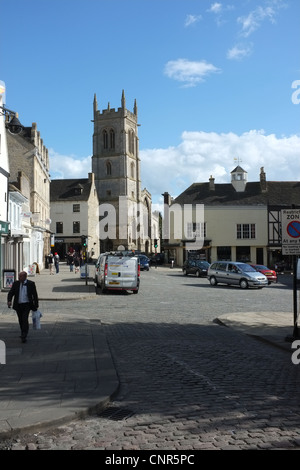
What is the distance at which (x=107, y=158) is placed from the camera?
92688 mm

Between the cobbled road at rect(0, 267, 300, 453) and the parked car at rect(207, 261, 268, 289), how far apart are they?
13.9m

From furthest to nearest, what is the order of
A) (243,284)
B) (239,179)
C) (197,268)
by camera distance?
(239,179), (197,268), (243,284)

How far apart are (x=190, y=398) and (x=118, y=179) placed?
85832 millimetres

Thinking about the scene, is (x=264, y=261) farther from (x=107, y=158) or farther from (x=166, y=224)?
(x=107, y=158)

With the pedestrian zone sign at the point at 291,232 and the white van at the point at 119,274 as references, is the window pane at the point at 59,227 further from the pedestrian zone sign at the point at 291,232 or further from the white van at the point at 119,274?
the pedestrian zone sign at the point at 291,232

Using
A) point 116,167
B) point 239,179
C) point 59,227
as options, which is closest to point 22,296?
point 239,179

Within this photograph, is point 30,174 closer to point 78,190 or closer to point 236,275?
point 236,275

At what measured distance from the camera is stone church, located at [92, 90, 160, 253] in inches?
3450

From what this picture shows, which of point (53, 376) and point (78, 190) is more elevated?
point (78, 190)

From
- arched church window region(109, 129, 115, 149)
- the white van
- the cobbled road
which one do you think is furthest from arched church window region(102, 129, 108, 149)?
the cobbled road

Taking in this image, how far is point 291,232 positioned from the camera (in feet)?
36.2

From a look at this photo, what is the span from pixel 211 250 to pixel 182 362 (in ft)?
154

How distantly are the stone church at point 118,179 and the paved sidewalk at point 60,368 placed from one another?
72306 mm
